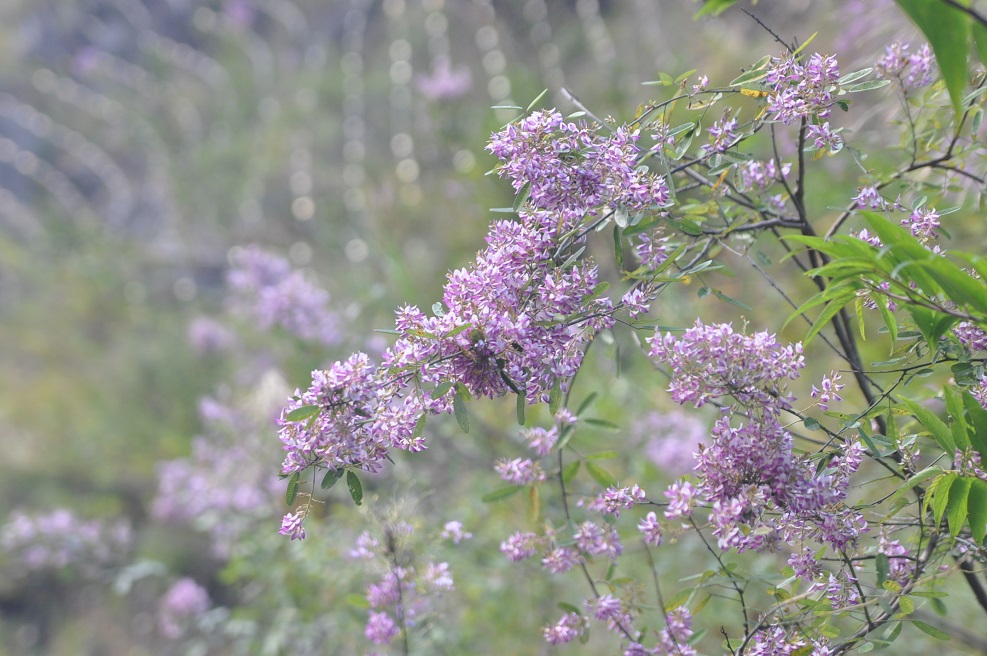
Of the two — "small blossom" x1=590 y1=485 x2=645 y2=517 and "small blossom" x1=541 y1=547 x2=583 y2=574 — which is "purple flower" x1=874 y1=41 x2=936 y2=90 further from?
"small blossom" x1=541 y1=547 x2=583 y2=574

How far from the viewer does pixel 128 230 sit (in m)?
7.23

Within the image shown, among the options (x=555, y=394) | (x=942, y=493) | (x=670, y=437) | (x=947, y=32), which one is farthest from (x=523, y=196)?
(x=670, y=437)

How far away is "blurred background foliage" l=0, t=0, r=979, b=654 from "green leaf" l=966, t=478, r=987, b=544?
45 centimetres

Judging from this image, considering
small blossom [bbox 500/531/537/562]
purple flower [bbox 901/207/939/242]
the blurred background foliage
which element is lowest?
small blossom [bbox 500/531/537/562]

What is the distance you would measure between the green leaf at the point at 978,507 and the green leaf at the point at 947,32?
1.27 ft

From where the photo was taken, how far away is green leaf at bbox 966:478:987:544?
0.78 meters

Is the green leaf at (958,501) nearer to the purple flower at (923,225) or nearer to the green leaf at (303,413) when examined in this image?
the purple flower at (923,225)

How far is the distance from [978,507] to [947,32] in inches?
18.6

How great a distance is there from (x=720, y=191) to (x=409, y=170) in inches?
183

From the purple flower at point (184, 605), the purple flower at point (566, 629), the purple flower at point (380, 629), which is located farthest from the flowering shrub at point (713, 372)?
the purple flower at point (184, 605)

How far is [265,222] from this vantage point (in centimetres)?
629

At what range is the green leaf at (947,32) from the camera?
0.68 meters

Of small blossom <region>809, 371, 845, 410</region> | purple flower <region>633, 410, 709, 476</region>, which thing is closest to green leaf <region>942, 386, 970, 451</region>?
small blossom <region>809, 371, 845, 410</region>

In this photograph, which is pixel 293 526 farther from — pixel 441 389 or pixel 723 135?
pixel 723 135
